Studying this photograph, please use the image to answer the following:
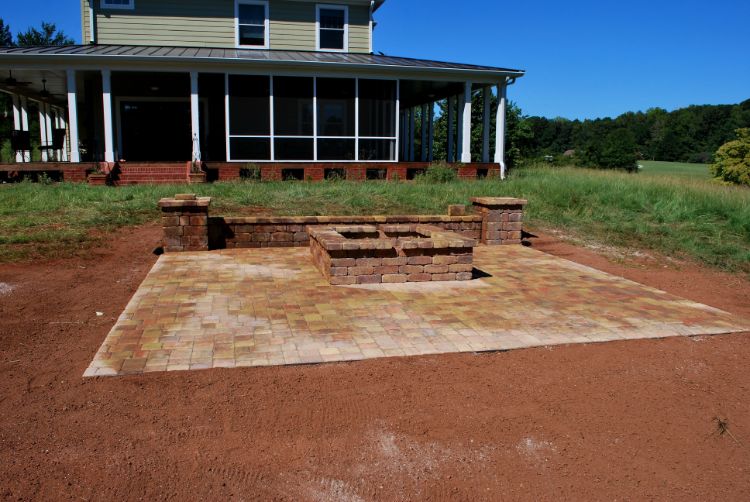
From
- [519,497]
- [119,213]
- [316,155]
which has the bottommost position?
[519,497]

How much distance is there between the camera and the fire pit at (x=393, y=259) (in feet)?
21.7

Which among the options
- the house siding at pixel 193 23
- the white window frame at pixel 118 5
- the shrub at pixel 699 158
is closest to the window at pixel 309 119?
the house siding at pixel 193 23

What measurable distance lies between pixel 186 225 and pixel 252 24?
1360 cm

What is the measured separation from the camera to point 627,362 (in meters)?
4.50

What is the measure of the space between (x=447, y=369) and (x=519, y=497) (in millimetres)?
1413

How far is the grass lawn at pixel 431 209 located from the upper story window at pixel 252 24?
772 cm

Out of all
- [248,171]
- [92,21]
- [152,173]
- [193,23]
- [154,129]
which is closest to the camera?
[152,173]

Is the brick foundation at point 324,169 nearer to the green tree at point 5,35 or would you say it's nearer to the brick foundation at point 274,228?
the brick foundation at point 274,228

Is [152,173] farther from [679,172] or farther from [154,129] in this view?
[679,172]

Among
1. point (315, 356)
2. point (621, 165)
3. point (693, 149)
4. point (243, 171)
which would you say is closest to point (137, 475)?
point (315, 356)

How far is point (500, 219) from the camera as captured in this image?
9578 millimetres

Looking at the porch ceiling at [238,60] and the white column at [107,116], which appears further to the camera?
the white column at [107,116]

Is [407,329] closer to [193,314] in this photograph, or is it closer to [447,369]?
[447,369]

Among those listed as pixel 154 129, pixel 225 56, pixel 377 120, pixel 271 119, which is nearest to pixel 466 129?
pixel 377 120
